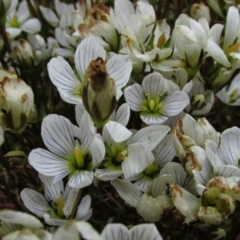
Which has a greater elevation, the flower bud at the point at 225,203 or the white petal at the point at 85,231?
the white petal at the point at 85,231

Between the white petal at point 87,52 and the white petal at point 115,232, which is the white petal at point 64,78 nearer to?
the white petal at point 87,52

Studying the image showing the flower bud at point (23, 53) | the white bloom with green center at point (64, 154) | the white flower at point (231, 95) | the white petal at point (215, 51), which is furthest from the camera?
the flower bud at point (23, 53)

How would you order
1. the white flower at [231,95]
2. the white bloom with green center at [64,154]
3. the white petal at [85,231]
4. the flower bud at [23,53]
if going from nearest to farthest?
the white petal at [85,231], the white bloom with green center at [64,154], the white flower at [231,95], the flower bud at [23,53]

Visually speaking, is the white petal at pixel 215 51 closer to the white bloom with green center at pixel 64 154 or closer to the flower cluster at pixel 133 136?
the flower cluster at pixel 133 136

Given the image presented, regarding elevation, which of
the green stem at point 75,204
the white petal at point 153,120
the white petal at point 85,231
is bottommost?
the green stem at point 75,204

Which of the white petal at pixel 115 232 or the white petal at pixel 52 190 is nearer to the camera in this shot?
the white petal at pixel 115 232

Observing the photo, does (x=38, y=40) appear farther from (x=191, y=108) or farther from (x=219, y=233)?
(x=219, y=233)

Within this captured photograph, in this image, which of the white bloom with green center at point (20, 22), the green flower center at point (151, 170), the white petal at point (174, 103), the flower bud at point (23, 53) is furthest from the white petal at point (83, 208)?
the white bloom with green center at point (20, 22)
